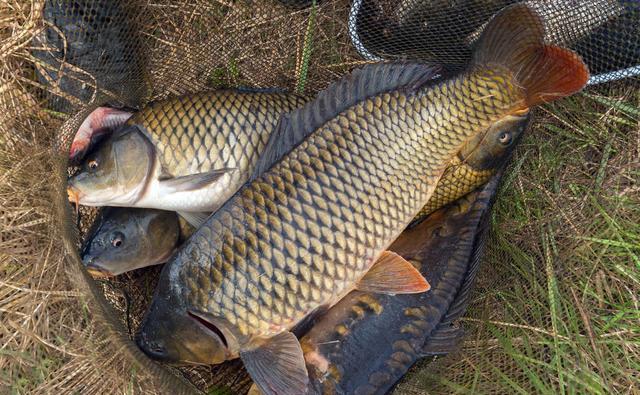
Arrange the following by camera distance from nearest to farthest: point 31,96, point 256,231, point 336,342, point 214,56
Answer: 1. point 256,231
2. point 336,342
3. point 31,96
4. point 214,56

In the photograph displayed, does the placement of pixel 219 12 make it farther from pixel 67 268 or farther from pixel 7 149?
pixel 67 268

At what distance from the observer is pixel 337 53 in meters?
2.33

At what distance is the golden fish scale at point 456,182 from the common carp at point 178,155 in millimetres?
610

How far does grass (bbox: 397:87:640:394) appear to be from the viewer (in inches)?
79.5

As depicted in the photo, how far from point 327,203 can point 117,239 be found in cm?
71

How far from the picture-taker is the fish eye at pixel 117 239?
189cm

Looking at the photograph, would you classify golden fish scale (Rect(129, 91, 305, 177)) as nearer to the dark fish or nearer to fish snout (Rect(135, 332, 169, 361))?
the dark fish

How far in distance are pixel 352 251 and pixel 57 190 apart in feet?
2.96

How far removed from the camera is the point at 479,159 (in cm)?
196

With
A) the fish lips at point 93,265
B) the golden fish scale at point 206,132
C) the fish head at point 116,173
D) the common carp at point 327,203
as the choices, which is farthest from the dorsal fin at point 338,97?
the fish lips at point 93,265

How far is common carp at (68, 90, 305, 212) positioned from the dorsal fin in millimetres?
152

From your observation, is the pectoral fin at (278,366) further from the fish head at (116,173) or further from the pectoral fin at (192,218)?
the fish head at (116,173)

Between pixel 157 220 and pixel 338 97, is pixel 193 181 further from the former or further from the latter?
pixel 338 97

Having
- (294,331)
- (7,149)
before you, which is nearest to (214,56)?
(7,149)
